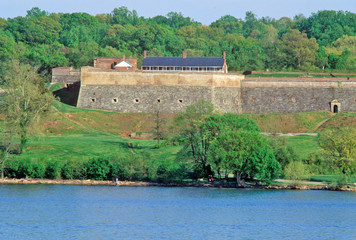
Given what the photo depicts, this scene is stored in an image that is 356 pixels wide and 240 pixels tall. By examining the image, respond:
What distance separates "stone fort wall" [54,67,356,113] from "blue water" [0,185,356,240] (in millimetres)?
34139

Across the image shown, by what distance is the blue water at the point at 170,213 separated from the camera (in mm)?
37781

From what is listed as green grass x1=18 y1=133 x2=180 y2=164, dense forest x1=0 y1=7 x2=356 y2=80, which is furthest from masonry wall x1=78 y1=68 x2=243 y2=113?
dense forest x1=0 y1=7 x2=356 y2=80

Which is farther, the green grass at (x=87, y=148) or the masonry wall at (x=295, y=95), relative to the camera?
the masonry wall at (x=295, y=95)

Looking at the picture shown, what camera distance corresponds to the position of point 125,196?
5056 cm

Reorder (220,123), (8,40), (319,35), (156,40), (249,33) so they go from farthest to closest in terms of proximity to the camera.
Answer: (249,33) < (319,35) < (156,40) < (8,40) < (220,123)

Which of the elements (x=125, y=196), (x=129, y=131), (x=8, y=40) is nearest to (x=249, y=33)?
(x=8, y=40)

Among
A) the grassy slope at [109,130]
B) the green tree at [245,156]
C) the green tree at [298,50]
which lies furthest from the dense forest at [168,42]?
the green tree at [245,156]

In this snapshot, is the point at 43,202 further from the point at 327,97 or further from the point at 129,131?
the point at 327,97

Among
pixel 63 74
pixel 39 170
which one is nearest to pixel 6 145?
pixel 39 170

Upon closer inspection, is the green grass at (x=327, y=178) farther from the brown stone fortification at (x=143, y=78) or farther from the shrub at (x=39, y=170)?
the brown stone fortification at (x=143, y=78)

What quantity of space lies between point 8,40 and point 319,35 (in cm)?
6881

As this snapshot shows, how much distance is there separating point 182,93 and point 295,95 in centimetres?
1550

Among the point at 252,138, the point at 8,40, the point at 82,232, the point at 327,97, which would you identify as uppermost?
the point at 8,40

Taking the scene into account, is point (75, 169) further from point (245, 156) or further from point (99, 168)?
point (245, 156)
